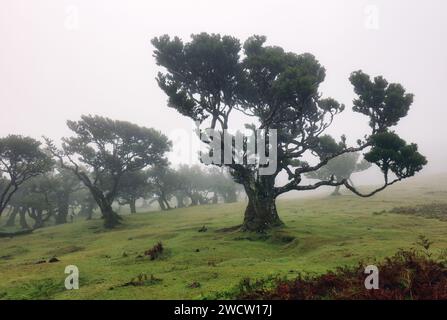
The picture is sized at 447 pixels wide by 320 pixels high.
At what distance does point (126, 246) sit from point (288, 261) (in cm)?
1524

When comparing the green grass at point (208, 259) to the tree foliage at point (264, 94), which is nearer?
the green grass at point (208, 259)

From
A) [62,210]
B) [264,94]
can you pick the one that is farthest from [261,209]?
[62,210]

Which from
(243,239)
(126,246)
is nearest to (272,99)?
(243,239)

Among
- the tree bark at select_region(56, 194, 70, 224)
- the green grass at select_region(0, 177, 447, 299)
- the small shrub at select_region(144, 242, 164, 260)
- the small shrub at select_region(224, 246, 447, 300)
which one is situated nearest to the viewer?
the small shrub at select_region(224, 246, 447, 300)

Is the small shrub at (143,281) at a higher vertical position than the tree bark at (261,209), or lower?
lower

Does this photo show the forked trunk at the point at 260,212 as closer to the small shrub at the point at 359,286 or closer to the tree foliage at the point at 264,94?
the tree foliage at the point at 264,94

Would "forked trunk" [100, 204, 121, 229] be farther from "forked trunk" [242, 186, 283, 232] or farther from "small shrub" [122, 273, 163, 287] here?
"small shrub" [122, 273, 163, 287]

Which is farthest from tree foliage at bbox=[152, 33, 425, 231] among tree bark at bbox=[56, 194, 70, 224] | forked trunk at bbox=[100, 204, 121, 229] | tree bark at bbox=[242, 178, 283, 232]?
tree bark at bbox=[56, 194, 70, 224]

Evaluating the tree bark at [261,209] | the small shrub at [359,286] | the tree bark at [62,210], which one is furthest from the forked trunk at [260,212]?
the tree bark at [62,210]

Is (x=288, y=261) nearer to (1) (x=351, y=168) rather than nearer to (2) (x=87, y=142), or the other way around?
(2) (x=87, y=142)

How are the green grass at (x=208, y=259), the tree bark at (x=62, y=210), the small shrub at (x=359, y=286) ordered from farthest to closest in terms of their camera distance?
the tree bark at (x=62, y=210), the green grass at (x=208, y=259), the small shrub at (x=359, y=286)

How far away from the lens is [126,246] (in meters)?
30.0

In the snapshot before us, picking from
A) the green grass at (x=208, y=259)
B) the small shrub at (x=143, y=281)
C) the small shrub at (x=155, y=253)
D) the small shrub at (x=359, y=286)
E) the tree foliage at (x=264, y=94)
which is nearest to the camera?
the small shrub at (x=359, y=286)

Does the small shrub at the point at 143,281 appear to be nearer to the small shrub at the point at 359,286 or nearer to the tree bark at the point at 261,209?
the small shrub at the point at 359,286
